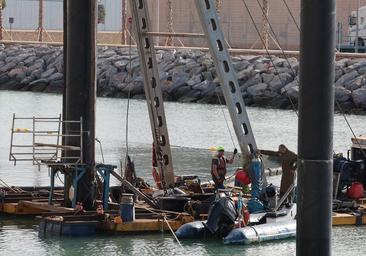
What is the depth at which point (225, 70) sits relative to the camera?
976 inches

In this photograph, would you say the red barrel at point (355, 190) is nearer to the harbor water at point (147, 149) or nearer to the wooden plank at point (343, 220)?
the wooden plank at point (343, 220)

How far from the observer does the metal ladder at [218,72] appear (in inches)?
970

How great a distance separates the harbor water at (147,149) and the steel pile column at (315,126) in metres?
11.6

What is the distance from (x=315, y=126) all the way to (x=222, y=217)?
12.5m

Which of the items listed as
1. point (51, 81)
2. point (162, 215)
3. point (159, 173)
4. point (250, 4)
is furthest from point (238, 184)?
point (250, 4)

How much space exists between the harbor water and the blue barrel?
1.18 ft

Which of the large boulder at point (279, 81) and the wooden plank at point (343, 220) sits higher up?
the large boulder at point (279, 81)

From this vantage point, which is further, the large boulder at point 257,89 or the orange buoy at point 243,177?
the large boulder at point 257,89

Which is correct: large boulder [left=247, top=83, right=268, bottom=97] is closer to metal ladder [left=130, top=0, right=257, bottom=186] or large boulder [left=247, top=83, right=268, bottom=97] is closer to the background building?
the background building

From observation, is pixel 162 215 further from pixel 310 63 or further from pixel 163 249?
pixel 310 63

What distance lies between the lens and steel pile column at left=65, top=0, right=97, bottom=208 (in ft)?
74.7

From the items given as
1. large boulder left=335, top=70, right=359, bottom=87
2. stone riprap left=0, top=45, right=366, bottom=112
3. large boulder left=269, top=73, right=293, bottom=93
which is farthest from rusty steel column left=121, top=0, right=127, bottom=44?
large boulder left=335, top=70, right=359, bottom=87

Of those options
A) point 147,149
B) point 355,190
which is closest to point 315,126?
point 355,190

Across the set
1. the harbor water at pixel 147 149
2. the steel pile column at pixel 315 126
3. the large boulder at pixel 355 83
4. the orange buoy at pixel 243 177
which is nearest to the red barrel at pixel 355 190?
the harbor water at pixel 147 149
